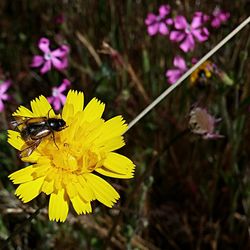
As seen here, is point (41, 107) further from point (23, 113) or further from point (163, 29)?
point (163, 29)

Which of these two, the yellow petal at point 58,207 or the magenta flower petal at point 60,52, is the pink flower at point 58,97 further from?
the yellow petal at point 58,207

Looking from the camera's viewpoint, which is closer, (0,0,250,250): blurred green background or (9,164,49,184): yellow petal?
(9,164,49,184): yellow petal

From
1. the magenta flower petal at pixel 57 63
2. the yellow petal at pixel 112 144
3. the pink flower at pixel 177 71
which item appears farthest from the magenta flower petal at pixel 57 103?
the yellow petal at pixel 112 144

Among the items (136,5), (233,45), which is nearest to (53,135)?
(233,45)

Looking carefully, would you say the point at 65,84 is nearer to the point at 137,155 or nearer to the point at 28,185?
the point at 137,155

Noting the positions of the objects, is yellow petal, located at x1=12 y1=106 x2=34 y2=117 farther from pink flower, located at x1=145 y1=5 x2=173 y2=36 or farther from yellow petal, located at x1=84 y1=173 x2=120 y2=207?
pink flower, located at x1=145 y1=5 x2=173 y2=36

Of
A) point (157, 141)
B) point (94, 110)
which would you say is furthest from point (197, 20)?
point (94, 110)

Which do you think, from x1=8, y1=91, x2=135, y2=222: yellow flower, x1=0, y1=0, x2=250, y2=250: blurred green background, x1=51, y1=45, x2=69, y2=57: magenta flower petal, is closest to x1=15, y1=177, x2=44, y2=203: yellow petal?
x1=8, y1=91, x2=135, y2=222: yellow flower
